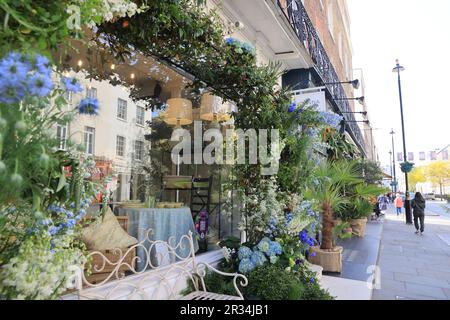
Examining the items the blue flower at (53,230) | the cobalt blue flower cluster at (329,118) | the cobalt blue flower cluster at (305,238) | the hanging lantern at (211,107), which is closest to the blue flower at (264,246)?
the cobalt blue flower cluster at (305,238)

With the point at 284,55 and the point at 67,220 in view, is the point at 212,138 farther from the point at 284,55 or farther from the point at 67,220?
the point at 67,220

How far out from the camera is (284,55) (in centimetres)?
748

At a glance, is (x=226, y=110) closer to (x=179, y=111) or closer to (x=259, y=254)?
(x=179, y=111)

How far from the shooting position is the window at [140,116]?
18.8 ft

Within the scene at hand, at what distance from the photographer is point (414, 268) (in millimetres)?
6016

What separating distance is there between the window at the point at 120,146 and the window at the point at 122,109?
36cm

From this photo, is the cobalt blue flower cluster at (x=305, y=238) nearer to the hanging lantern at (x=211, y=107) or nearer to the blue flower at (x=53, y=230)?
the hanging lantern at (x=211, y=107)

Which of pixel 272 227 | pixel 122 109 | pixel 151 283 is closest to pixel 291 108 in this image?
pixel 272 227

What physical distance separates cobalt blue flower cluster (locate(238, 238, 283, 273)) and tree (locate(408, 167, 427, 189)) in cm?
5151

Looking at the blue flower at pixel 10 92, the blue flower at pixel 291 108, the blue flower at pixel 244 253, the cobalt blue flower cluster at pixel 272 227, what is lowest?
the blue flower at pixel 244 253

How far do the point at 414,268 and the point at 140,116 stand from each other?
5891mm
